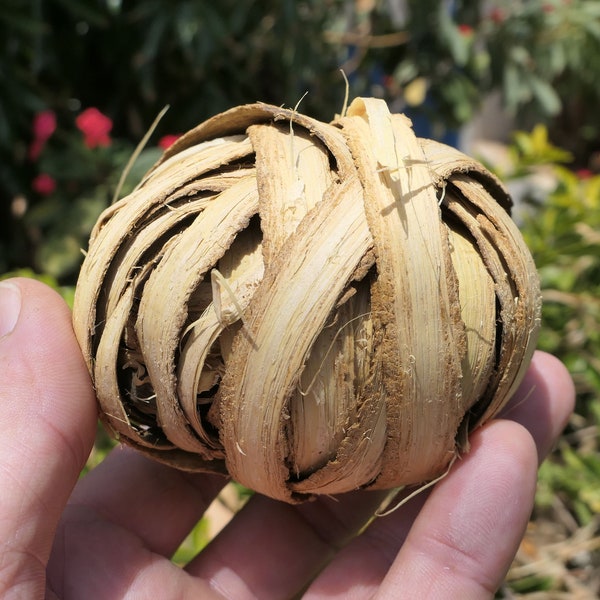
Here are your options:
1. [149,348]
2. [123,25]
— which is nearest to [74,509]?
[149,348]

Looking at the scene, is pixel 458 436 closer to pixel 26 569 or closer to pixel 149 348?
pixel 149 348

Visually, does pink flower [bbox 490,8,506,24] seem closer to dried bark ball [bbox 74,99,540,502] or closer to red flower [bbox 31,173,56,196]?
red flower [bbox 31,173,56,196]

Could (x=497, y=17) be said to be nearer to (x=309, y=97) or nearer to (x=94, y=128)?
(x=309, y=97)

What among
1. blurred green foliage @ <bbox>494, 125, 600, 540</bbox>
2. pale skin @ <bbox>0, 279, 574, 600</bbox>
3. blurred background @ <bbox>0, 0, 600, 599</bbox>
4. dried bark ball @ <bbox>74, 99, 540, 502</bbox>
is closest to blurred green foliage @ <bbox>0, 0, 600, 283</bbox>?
blurred background @ <bbox>0, 0, 600, 599</bbox>

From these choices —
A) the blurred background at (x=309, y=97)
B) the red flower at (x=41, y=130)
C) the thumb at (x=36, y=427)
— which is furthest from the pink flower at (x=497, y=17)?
the thumb at (x=36, y=427)

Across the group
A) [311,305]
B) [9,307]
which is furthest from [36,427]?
[311,305]
